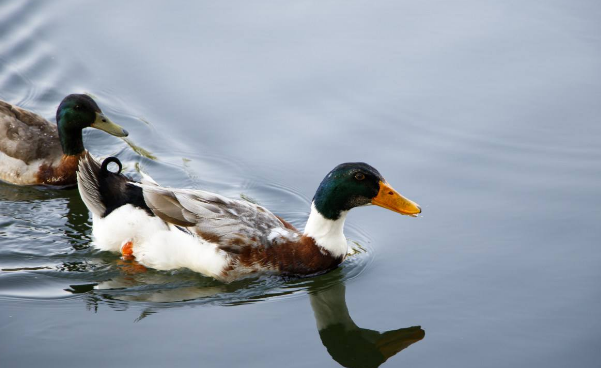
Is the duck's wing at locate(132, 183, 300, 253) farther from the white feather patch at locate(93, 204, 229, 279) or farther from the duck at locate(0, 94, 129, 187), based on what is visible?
the duck at locate(0, 94, 129, 187)

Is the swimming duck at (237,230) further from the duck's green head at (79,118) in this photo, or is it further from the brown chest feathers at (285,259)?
the duck's green head at (79,118)

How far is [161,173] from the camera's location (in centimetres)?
1006

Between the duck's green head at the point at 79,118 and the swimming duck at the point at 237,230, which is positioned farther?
the duck's green head at the point at 79,118

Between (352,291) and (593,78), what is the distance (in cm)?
515

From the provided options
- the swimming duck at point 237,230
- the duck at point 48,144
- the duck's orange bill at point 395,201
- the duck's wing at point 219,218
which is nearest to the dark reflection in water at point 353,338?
the swimming duck at point 237,230

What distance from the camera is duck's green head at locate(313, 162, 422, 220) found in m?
7.85

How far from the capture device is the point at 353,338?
7113 millimetres

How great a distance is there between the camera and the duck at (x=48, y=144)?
9.88 meters

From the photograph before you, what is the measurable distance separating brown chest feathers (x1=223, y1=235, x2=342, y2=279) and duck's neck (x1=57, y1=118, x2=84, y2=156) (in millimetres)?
3249

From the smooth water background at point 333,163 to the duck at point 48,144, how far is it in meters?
0.22

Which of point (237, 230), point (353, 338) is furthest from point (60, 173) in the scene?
point (353, 338)

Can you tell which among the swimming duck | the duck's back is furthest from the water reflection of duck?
the duck's back

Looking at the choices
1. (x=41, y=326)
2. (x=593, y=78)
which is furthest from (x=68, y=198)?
(x=593, y=78)

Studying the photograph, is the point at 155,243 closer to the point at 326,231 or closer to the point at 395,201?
the point at 326,231
